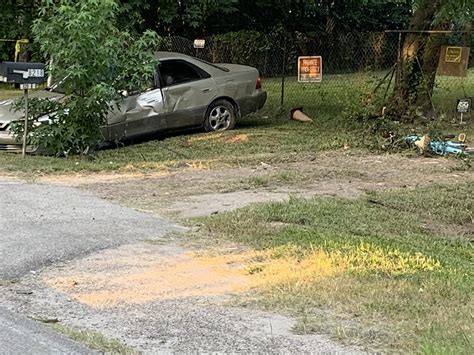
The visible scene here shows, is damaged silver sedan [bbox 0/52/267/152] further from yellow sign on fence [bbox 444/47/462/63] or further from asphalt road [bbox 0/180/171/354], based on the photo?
yellow sign on fence [bbox 444/47/462/63]

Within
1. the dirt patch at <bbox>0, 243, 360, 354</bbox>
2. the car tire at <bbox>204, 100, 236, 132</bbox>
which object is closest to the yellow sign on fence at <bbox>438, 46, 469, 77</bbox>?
the car tire at <bbox>204, 100, 236, 132</bbox>

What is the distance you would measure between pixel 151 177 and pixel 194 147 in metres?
2.72

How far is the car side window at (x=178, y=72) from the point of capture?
13.1 meters

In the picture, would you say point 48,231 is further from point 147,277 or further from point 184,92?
point 184,92

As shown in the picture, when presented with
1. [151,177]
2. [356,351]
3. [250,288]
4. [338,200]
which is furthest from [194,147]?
[356,351]

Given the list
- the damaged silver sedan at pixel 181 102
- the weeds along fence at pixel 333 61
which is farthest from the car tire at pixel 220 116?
the weeds along fence at pixel 333 61

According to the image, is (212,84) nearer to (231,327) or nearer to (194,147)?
(194,147)

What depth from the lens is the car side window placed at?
13.1 m

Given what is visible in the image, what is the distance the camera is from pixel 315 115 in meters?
16.1

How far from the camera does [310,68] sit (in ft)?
51.5

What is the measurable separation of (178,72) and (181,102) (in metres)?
0.60

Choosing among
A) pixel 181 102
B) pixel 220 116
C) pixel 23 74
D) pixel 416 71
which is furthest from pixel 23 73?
pixel 416 71

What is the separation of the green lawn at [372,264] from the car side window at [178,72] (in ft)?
18.2

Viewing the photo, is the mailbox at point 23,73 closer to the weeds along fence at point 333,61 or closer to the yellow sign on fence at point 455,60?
the weeds along fence at point 333,61
